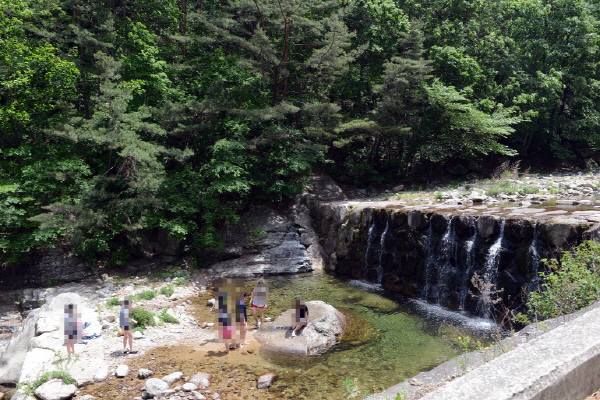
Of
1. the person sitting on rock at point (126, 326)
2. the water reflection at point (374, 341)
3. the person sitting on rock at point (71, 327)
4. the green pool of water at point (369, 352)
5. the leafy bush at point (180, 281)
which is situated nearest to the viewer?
the green pool of water at point (369, 352)

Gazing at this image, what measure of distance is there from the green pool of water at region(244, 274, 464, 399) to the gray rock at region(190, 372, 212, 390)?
52.8 inches

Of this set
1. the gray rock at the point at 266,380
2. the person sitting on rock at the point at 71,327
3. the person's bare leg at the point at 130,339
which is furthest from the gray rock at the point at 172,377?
the person sitting on rock at the point at 71,327

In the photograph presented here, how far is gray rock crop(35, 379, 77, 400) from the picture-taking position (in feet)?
21.4

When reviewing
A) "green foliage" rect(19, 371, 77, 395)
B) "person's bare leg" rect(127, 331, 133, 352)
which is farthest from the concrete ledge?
"person's bare leg" rect(127, 331, 133, 352)

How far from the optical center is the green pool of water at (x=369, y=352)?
6.98m

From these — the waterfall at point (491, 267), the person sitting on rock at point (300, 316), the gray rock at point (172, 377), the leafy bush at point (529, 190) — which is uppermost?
the leafy bush at point (529, 190)

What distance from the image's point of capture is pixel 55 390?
21.7ft

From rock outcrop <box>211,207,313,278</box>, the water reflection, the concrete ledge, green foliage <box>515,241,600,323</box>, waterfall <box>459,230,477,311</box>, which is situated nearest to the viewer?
the concrete ledge

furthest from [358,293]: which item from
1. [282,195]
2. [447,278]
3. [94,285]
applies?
[94,285]

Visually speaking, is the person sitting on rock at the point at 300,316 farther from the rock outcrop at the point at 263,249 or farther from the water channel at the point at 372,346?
the rock outcrop at the point at 263,249

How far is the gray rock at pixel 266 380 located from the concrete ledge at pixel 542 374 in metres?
4.83

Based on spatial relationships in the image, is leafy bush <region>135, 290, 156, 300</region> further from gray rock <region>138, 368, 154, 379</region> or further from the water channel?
gray rock <region>138, 368, 154, 379</region>

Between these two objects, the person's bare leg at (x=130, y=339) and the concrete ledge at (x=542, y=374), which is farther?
the person's bare leg at (x=130, y=339)

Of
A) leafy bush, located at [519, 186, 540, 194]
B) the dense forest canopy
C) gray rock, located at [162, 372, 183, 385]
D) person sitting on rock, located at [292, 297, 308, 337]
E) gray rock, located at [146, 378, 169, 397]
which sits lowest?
gray rock, located at [162, 372, 183, 385]
